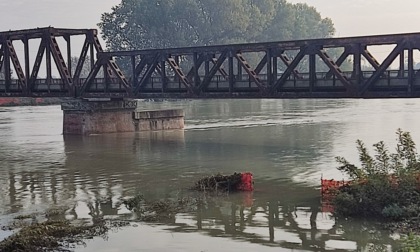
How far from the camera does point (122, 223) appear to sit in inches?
739

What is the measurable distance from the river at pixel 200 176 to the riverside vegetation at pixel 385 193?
1.89 feet

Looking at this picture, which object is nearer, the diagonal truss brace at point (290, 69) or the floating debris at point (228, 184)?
the floating debris at point (228, 184)

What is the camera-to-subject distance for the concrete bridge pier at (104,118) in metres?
49.1

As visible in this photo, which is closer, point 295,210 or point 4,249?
point 4,249

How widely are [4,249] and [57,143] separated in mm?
28925

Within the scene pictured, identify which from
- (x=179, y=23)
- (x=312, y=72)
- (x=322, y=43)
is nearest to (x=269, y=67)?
(x=312, y=72)

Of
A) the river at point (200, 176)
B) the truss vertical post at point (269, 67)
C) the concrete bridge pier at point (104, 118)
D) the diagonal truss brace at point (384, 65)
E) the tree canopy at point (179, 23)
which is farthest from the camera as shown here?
→ the tree canopy at point (179, 23)

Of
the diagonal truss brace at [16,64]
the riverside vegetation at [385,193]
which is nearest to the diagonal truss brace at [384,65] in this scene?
the riverside vegetation at [385,193]

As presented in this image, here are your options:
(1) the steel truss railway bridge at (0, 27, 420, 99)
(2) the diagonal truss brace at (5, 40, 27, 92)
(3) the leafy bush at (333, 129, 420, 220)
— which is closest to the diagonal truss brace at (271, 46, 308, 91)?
(1) the steel truss railway bridge at (0, 27, 420, 99)

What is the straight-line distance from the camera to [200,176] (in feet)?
91.5

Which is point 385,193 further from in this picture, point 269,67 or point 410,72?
point 269,67

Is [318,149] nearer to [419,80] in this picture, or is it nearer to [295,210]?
[419,80]

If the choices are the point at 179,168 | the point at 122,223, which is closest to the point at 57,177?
the point at 179,168

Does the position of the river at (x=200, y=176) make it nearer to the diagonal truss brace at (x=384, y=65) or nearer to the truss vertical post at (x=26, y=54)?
the diagonal truss brace at (x=384, y=65)
